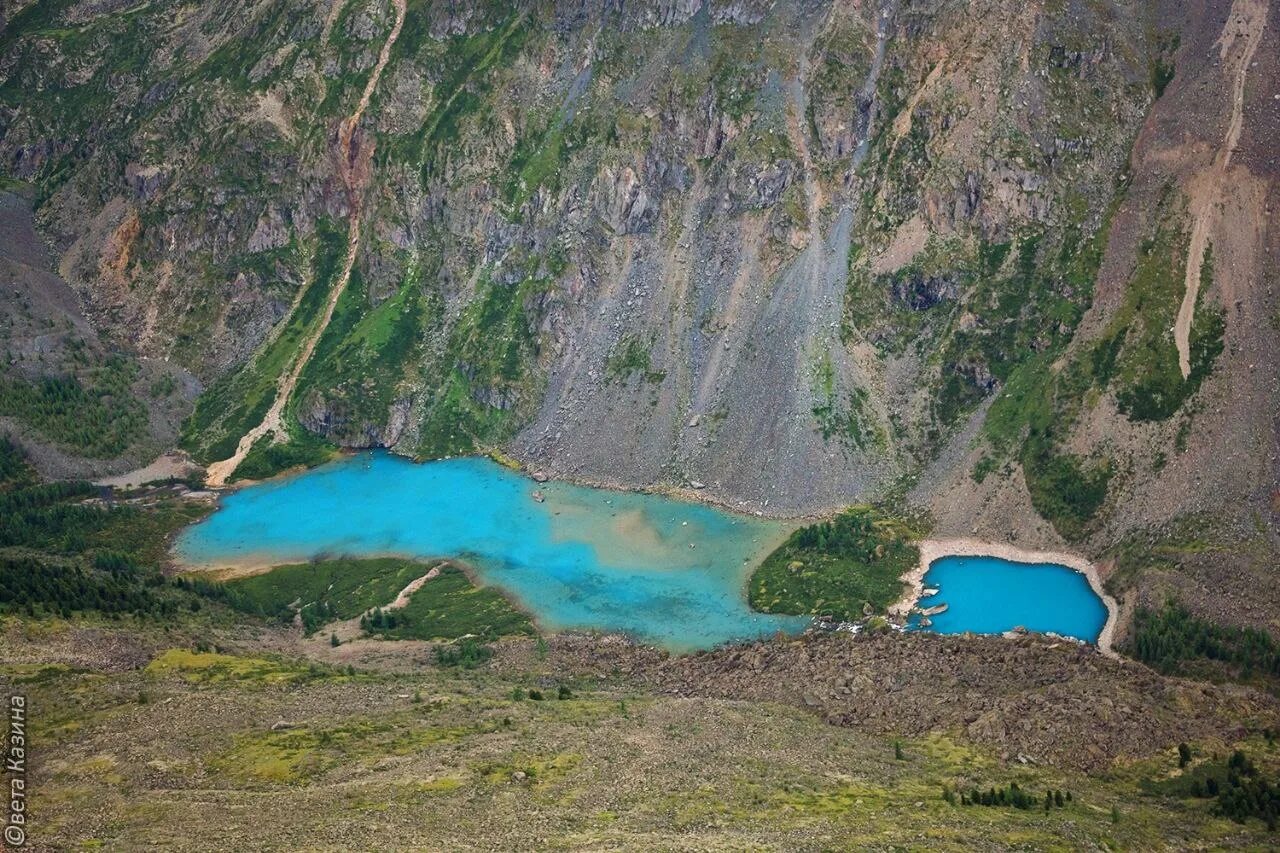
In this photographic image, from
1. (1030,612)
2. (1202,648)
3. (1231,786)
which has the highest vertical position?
(1030,612)

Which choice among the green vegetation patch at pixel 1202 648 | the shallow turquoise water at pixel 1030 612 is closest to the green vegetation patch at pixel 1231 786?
the green vegetation patch at pixel 1202 648

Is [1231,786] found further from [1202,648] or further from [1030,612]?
[1030,612]

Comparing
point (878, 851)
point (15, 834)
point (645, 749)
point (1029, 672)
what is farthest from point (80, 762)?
point (1029, 672)

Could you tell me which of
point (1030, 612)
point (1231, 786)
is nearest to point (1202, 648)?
point (1030, 612)

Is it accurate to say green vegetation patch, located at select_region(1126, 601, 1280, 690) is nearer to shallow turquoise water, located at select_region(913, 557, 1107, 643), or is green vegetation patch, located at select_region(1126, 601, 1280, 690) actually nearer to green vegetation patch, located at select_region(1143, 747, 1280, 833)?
shallow turquoise water, located at select_region(913, 557, 1107, 643)

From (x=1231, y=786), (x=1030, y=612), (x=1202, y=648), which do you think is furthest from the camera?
(x=1030, y=612)

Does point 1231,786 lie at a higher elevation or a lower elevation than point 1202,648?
lower

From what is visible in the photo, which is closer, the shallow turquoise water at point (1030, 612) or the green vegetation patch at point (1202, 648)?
the green vegetation patch at point (1202, 648)

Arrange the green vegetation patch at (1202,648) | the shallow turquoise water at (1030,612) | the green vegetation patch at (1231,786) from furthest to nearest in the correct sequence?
1. the shallow turquoise water at (1030,612)
2. the green vegetation patch at (1202,648)
3. the green vegetation patch at (1231,786)

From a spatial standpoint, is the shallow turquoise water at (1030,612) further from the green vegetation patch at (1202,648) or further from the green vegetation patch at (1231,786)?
the green vegetation patch at (1231,786)

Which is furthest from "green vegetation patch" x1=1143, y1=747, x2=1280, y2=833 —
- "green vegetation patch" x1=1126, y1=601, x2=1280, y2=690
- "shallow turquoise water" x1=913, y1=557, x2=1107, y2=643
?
"shallow turquoise water" x1=913, y1=557, x2=1107, y2=643

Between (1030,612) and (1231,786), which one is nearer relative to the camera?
(1231,786)
